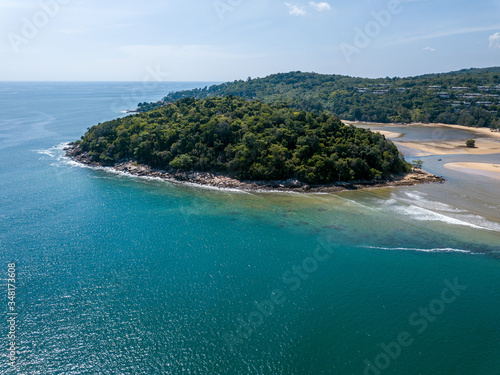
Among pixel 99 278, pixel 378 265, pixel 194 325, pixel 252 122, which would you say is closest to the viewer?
pixel 194 325

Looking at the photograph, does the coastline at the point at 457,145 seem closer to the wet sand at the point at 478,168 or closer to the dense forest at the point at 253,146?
the wet sand at the point at 478,168

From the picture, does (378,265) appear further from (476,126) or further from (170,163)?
(476,126)

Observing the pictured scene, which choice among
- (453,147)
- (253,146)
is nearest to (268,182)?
(253,146)

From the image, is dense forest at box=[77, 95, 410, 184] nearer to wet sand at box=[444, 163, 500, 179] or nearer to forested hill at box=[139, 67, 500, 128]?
wet sand at box=[444, 163, 500, 179]

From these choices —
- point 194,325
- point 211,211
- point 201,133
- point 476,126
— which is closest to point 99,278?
point 194,325

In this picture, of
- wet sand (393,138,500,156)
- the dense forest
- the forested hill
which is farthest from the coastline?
the dense forest

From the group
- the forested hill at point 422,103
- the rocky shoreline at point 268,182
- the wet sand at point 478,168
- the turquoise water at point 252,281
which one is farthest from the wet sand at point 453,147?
the turquoise water at point 252,281
